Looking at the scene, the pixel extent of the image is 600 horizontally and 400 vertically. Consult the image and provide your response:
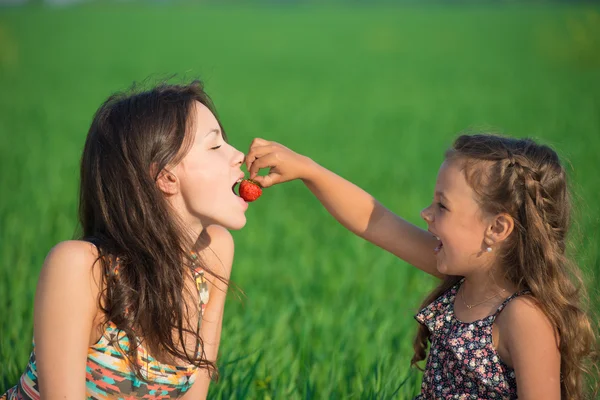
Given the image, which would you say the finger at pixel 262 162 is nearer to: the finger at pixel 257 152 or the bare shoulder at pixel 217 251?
the finger at pixel 257 152

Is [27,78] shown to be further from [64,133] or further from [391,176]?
[391,176]

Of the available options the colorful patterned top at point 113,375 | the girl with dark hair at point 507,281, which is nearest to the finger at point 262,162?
the girl with dark hair at point 507,281

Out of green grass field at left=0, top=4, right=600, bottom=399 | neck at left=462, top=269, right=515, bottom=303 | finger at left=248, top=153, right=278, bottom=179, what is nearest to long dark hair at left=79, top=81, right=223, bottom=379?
finger at left=248, top=153, right=278, bottom=179

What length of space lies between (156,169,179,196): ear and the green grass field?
0.61 meters

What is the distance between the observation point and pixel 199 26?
4094cm

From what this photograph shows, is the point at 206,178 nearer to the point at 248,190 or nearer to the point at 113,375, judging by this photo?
the point at 248,190

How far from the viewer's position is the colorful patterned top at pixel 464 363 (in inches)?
89.1

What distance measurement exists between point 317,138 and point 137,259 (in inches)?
378

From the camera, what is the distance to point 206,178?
233 centimetres

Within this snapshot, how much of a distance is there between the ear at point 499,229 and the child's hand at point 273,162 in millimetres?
620

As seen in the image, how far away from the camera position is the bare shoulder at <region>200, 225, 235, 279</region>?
2.56m

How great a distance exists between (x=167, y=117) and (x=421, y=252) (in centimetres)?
94

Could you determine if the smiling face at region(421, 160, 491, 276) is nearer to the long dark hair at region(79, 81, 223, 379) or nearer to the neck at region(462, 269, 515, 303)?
the neck at region(462, 269, 515, 303)

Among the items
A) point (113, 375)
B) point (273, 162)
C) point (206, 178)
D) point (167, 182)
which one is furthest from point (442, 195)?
point (113, 375)
